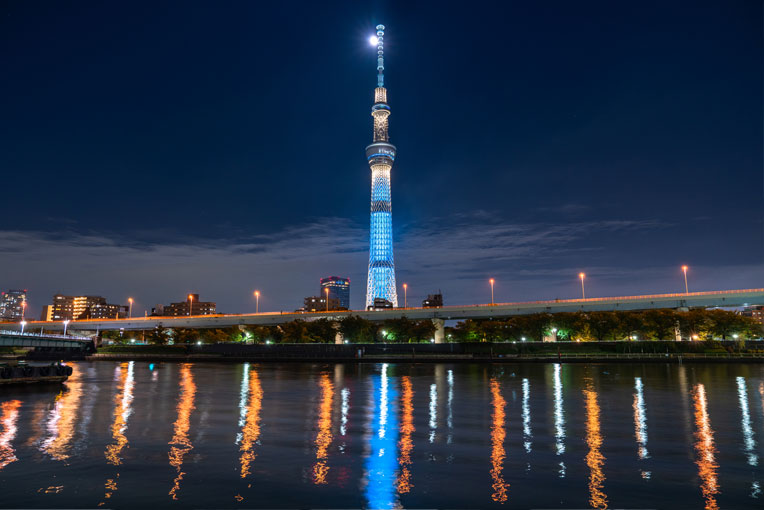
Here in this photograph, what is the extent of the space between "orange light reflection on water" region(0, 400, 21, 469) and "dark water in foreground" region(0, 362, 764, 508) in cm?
10

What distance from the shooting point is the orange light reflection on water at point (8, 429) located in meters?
22.0

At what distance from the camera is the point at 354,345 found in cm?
12669

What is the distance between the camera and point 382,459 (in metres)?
21.7

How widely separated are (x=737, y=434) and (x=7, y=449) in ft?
118

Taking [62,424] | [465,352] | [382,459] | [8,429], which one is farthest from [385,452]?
[465,352]

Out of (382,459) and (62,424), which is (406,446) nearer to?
(382,459)

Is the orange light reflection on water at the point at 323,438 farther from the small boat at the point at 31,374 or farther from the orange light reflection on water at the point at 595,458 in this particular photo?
the small boat at the point at 31,374

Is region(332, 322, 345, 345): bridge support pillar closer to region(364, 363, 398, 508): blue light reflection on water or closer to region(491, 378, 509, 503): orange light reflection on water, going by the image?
region(491, 378, 509, 503): orange light reflection on water

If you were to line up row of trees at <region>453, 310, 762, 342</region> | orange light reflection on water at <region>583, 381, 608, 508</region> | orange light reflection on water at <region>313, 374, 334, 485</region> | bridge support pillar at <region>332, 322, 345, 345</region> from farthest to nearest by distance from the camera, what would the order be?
bridge support pillar at <region>332, 322, 345, 345</region> → row of trees at <region>453, 310, 762, 342</region> → orange light reflection on water at <region>313, 374, 334, 485</region> → orange light reflection on water at <region>583, 381, 608, 508</region>

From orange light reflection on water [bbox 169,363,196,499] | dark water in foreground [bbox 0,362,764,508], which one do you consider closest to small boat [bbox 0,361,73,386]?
dark water in foreground [bbox 0,362,764,508]

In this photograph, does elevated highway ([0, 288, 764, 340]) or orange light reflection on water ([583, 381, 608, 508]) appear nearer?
orange light reflection on water ([583, 381, 608, 508])

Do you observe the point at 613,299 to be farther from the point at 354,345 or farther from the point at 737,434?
the point at 737,434

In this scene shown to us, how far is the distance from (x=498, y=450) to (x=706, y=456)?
344 inches

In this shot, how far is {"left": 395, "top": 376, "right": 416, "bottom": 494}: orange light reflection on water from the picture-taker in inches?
713
